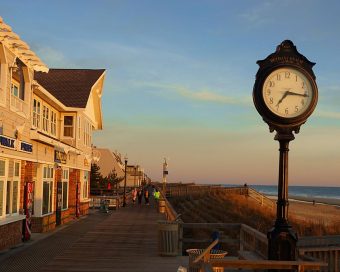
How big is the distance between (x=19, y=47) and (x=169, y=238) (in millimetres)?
7123

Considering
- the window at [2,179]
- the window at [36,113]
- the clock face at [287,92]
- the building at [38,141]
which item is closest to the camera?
the clock face at [287,92]

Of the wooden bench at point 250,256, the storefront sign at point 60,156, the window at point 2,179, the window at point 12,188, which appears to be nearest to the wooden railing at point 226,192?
the storefront sign at point 60,156

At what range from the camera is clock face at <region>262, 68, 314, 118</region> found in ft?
24.4

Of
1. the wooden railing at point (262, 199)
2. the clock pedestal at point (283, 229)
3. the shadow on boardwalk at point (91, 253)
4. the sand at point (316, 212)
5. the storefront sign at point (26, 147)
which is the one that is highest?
the storefront sign at point (26, 147)

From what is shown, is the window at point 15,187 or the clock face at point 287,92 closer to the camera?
the clock face at point 287,92

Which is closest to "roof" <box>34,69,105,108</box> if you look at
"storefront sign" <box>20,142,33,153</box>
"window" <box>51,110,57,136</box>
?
"window" <box>51,110,57,136</box>

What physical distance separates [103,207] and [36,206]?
13.9 metres

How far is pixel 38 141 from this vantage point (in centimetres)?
1803

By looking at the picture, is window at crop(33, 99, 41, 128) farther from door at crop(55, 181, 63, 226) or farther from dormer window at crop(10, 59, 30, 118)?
door at crop(55, 181, 63, 226)

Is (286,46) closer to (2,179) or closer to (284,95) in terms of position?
(284,95)

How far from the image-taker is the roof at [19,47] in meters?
13.2

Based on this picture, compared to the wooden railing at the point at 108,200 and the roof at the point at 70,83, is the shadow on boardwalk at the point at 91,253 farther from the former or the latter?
the wooden railing at the point at 108,200

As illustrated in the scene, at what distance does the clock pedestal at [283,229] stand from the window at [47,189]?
14.2m

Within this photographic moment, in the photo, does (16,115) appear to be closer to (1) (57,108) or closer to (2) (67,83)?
(1) (57,108)
